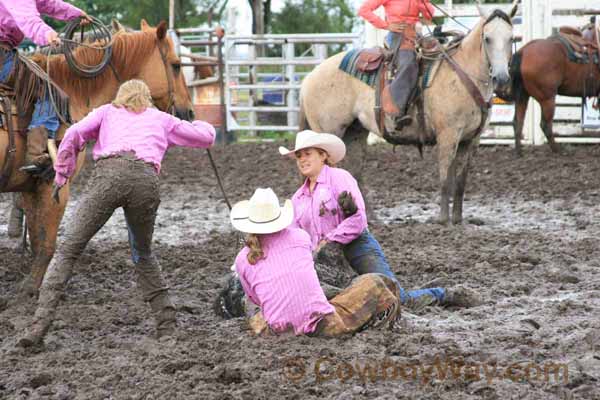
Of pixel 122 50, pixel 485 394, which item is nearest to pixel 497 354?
pixel 485 394

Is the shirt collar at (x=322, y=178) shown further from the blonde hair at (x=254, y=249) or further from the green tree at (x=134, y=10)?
the green tree at (x=134, y=10)

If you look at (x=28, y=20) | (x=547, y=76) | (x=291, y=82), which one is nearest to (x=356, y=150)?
(x=547, y=76)

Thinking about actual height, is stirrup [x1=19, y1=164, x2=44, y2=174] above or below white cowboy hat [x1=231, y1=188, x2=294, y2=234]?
above

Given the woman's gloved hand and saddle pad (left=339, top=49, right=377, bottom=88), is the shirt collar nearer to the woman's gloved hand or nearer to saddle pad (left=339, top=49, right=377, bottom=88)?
the woman's gloved hand

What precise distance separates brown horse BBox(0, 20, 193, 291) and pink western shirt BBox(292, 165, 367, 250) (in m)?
1.55

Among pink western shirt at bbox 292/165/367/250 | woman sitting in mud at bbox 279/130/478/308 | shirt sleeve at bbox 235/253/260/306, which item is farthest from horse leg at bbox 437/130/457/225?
shirt sleeve at bbox 235/253/260/306

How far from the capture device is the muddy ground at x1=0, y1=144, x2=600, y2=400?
4.42m

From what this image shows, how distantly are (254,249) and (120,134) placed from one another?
986 mm

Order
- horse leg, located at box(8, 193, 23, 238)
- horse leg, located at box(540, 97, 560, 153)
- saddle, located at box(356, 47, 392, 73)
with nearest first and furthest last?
horse leg, located at box(8, 193, 23, 238), saddle, located at box(356, 47, 392, 73), horse leg, located at box(540, 97, 560, 153)

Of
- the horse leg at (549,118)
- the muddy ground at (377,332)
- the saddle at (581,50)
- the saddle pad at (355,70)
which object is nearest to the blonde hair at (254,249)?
the muddy ground at (377,332)

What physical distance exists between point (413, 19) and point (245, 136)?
10.2 metres

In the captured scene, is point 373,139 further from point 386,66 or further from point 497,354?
point 497,354

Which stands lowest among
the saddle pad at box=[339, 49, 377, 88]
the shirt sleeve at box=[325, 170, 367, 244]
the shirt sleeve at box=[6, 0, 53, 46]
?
the shirt sleeve at box=[325, 170, 367, 244]

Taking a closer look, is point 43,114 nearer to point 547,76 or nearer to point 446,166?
point 446,166
